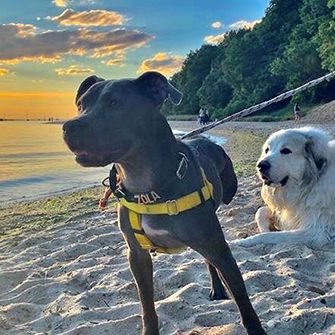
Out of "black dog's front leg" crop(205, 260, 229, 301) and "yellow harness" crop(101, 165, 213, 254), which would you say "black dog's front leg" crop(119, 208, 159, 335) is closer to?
"yellow harness" crop(101, 165, 213, 254)

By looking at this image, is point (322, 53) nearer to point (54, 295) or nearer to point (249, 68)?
point (249, 68)

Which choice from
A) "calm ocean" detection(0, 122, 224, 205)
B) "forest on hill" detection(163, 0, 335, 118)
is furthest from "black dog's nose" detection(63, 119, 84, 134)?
"forest on hill" detection(163, 0, 335, 118)

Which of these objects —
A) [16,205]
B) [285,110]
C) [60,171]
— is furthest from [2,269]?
[285,110]

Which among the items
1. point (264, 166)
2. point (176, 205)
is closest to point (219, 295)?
point (176, 205)

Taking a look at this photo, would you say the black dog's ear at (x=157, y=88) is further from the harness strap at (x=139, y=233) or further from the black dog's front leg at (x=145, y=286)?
the black dog's front leg at (x=145, y=286)

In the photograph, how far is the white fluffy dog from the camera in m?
5.57

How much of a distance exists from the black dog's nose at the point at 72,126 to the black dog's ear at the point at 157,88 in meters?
0.48

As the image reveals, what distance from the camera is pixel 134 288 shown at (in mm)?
4273

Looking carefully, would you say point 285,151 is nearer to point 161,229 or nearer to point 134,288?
point 134,288

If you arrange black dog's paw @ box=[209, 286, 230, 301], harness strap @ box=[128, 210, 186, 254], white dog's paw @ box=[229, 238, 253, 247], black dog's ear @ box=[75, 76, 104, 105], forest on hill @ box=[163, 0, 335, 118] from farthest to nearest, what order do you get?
forest on hill @ box=[163, 0, 335, 118], white dog's paw @ box=[229, 238, 253, 247], black dog's paw @ box=[209, 286, 230, 301], black dog's ear @ box=[75, 76, 104, 105], harness strap @ box=[128, 210, 186, 254]

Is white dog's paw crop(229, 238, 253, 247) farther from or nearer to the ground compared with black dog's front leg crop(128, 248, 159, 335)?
nearer to the ground

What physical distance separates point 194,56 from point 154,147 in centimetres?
9221

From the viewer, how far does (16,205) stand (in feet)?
36.1

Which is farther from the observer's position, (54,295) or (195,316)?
(54,295)
